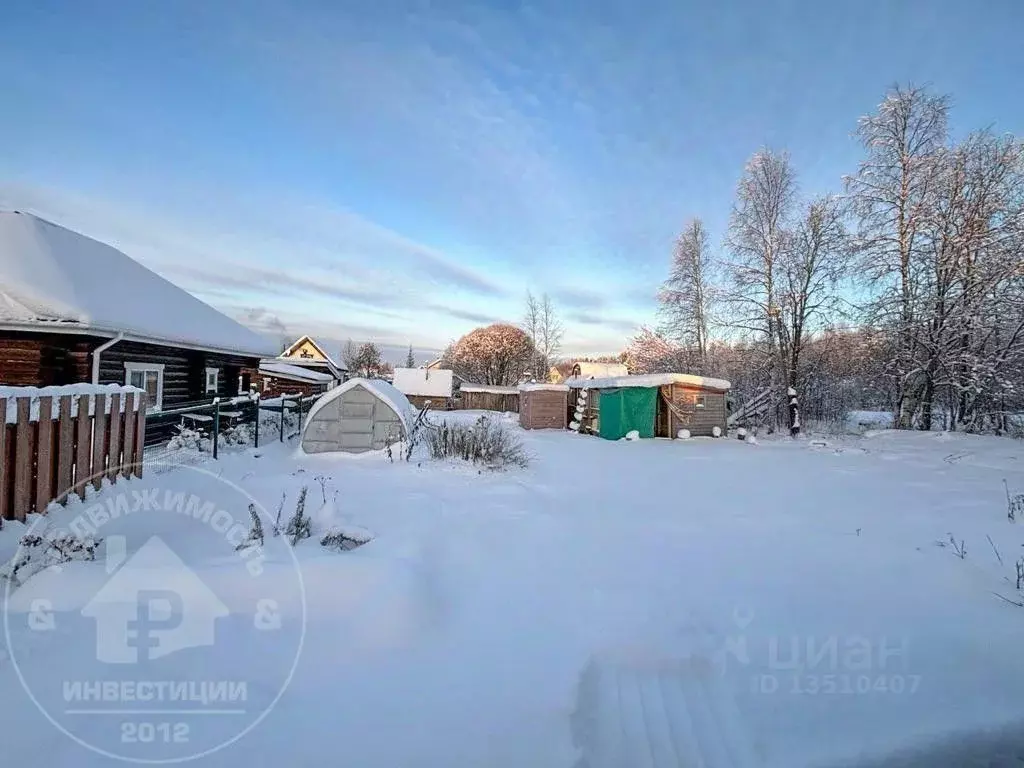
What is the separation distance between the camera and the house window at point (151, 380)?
35.7 ft

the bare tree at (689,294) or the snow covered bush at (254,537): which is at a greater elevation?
the bare tree at (689,294)

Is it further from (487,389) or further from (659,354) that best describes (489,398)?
(659,354)

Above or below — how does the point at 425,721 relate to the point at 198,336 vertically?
below

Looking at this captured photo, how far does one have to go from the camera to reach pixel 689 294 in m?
25.1

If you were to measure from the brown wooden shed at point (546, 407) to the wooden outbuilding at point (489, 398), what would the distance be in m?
14.2

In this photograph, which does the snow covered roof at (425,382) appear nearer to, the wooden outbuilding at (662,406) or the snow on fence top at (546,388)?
the snow on fence top at (546,388)

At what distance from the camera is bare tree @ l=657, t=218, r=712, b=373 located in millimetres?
24922

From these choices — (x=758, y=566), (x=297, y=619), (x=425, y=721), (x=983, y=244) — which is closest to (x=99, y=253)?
(x=297, y=619)

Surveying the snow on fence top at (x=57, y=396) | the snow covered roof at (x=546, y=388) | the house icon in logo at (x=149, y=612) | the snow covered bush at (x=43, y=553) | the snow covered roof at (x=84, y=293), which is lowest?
the house icon in logo at (x=149, y=612)

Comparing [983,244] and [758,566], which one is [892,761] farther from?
[983,244]

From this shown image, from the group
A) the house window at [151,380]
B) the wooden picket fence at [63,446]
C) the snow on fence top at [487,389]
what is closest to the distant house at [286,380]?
the snow on fence top at [487,389]

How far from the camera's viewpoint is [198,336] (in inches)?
476

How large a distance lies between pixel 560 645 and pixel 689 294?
973 inches

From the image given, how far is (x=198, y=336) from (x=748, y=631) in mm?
13472
